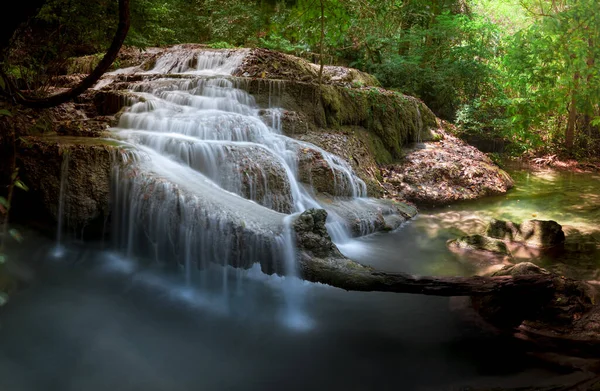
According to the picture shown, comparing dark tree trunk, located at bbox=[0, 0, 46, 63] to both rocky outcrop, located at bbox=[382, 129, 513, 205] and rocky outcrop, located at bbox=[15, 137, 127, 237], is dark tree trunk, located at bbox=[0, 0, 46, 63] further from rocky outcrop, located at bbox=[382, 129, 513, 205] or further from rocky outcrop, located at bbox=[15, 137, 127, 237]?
rocky outcrop, located at bbox=[382, 129, 513, 205]

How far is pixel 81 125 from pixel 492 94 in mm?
→ 15071

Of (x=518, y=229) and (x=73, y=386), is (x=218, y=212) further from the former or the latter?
(x=518, y=229)

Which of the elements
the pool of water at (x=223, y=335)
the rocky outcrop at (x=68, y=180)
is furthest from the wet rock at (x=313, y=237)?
the rocky outcrop at (x=68, y=180)

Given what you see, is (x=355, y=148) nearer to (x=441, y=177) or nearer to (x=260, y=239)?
(x=441, y=177)

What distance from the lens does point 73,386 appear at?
3.42 meters

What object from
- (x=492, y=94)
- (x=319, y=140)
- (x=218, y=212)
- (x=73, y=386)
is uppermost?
(x=492, y=94)

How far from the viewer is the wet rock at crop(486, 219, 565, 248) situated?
6.59 m

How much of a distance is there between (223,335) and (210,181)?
9.05 ft

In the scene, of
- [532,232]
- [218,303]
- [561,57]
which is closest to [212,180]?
[218,303]

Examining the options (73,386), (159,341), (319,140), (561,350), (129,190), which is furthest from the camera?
(319,140)

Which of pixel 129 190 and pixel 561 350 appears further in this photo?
pixel 129 190

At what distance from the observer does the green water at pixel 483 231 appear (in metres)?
5.87

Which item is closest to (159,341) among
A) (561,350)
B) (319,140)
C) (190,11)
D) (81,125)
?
(561,350)

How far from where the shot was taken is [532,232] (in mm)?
6746
